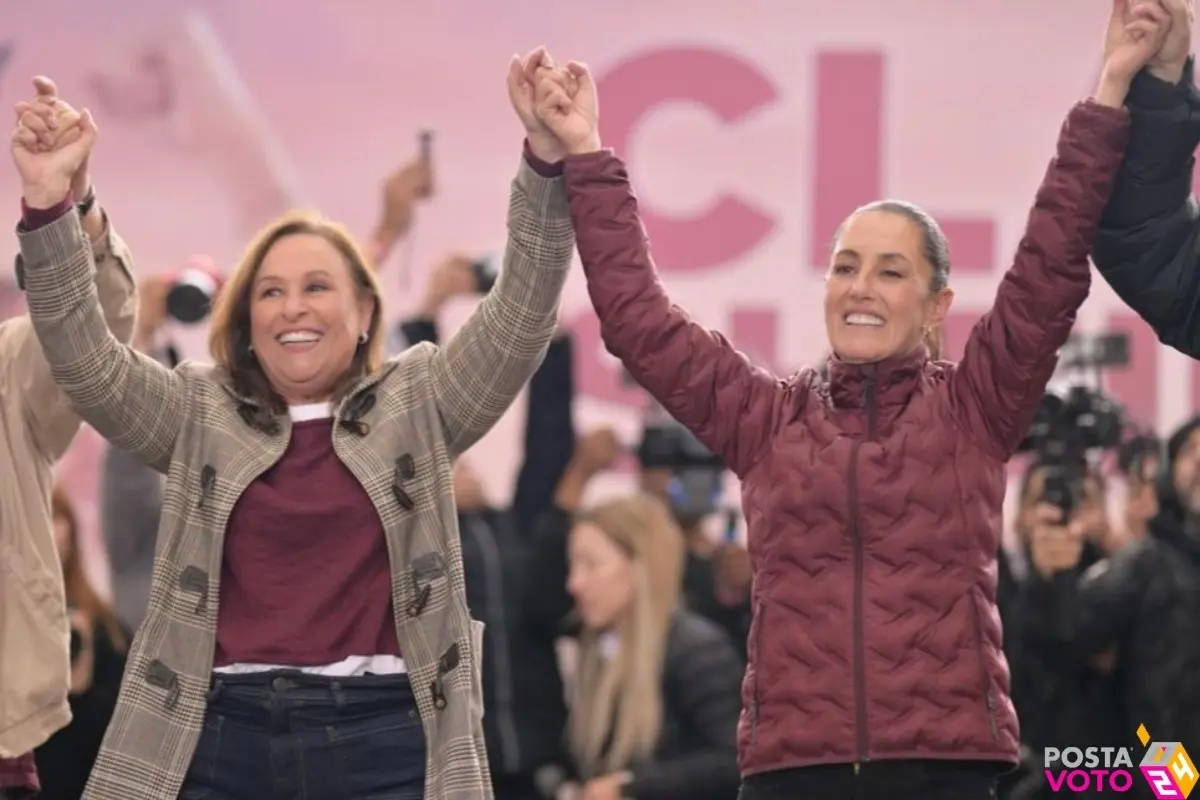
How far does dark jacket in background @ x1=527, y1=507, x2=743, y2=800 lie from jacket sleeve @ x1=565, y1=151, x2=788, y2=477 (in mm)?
1534

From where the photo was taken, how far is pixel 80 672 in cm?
439

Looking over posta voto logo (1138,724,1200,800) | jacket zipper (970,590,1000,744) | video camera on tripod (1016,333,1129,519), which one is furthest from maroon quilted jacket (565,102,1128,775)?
video camera on tripod (1016,333,1129,519)

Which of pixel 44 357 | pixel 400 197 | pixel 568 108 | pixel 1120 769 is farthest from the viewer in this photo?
pixel 400 197

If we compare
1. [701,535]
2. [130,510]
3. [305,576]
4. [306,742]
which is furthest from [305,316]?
[701,535]

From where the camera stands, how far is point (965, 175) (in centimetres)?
675

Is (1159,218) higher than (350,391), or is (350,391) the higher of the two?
(1159,218)

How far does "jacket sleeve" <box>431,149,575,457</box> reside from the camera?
9.24 ft

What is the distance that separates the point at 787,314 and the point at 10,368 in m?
3.90

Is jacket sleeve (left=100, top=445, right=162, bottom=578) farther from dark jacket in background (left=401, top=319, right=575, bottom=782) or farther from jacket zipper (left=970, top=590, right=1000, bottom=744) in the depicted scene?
jacket zipper (left=970, top=590, right=1000, bottom=744)

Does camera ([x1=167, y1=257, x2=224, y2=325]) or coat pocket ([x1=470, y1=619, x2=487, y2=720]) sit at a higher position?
camera ([x1=167, y1=257, x2=224, y2=325])

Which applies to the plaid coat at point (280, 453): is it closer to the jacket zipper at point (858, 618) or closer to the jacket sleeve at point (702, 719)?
the jacket zipper at point (858, 618)

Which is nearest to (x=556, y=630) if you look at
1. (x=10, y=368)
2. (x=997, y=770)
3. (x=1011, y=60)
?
(x=10, y=368)

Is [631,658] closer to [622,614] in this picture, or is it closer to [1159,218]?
[622,614]

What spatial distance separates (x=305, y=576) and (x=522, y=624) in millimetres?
2201
